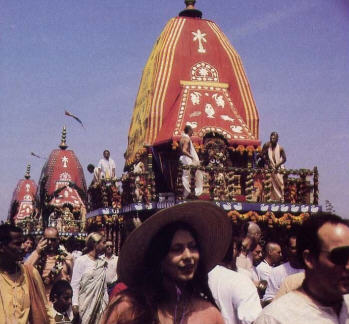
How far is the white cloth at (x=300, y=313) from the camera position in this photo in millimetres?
2697

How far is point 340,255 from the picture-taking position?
2682 millimetres

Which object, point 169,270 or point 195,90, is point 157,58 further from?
point 169,270

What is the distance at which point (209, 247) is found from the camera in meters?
3.50

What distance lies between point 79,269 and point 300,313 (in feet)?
20.2

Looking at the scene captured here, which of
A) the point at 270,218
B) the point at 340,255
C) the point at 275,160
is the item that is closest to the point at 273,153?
the point at 275,160

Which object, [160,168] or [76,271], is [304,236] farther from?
[160,168]

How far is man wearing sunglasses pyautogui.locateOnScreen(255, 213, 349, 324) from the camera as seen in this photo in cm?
269

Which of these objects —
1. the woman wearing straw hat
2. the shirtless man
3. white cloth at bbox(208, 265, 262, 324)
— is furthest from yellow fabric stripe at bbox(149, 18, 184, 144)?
the woman wearing straw hat

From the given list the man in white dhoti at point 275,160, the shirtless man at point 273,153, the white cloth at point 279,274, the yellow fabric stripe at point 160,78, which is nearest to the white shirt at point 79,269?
the white cloth at point 279,274

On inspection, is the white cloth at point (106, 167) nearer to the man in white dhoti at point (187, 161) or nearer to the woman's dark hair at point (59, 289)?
the man in white dhoti at point (187, 161)

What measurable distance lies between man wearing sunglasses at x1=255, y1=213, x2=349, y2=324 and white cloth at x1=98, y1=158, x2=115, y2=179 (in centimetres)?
1988

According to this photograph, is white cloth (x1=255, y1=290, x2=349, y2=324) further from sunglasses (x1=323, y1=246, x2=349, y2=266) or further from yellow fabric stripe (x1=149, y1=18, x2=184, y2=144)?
yellow fabric stripe (x1=149, y1=18, x2=184, y2=144)

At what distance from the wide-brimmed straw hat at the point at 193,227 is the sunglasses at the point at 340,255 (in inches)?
31.5

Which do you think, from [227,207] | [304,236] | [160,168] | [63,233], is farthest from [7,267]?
[63,233]
